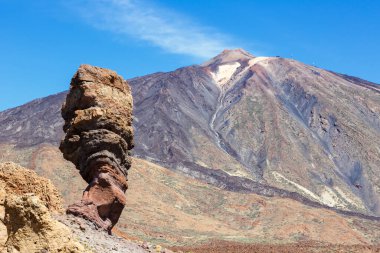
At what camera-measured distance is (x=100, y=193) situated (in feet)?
48.7

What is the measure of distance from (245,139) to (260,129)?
476 centimetres

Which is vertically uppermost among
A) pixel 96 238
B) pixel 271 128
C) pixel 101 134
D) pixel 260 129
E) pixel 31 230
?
pixel 271 128

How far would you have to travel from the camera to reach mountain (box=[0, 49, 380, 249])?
2485 inches

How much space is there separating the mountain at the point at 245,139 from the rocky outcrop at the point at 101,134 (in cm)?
3563

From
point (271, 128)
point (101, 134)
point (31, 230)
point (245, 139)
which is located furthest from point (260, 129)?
point (31, 230)

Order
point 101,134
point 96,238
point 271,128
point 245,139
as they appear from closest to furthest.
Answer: point 96,238 → point 101,134 → point 245,139 → point 271,128

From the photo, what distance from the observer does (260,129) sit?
364 ft

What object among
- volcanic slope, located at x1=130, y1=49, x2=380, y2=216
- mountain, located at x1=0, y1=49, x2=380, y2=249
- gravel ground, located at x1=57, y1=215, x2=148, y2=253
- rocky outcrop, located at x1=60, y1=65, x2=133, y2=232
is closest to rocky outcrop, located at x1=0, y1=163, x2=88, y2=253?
gravel ground, located at x1=57, y1=215, x2=148, y2=253

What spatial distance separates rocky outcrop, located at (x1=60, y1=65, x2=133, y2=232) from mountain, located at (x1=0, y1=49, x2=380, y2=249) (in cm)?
3563

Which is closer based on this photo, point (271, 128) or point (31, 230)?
point (31, 230)

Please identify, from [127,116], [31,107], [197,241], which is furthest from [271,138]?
[127,116]

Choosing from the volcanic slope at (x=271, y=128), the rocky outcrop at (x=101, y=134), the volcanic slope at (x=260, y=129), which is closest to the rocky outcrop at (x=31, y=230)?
the rocky outcrop at (x=101, y=134)

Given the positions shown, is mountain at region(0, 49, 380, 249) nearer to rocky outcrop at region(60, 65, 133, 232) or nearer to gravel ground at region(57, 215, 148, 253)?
rocky outcrop at region(60, 65, 133, 232)

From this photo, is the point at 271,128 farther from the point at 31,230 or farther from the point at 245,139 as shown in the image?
the point at 31,230
